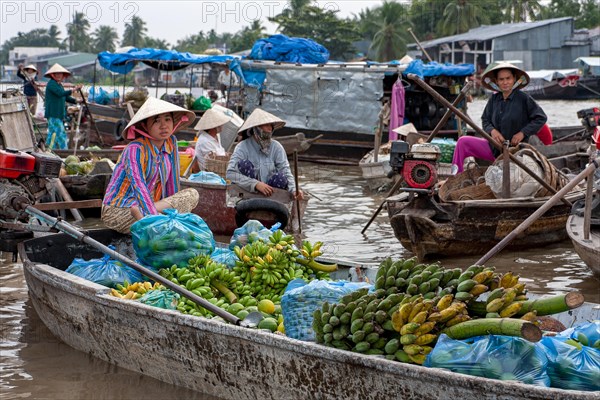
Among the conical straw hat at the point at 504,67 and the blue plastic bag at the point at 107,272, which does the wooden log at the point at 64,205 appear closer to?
the blue plastic bag at the point at 107,272

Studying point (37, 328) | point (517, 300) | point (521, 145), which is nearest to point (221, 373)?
point (517, 300)

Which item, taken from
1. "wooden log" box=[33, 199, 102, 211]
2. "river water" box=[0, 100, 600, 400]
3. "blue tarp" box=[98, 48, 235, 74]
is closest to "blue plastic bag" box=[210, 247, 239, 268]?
"river water" box=[0, 100, 600, 400]

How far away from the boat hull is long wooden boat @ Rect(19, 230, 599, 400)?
2.21 meters

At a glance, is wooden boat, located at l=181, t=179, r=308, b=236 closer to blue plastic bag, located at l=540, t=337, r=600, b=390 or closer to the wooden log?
the wooden log

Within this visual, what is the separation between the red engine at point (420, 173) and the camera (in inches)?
279

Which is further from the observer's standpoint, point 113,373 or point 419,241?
point 419,241

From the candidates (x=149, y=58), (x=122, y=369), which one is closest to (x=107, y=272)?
(x=122, y=369)

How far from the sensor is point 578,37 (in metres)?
49.8

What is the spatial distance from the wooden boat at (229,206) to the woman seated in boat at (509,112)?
1.70m

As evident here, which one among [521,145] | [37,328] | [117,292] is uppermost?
[521,145]

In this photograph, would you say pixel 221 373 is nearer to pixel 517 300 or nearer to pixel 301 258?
pixel 301 258

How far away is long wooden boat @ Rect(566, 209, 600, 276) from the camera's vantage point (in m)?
6.23

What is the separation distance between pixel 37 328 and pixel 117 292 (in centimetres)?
136

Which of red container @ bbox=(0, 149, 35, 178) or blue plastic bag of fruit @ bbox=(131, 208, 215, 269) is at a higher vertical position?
red container @ bbox=(0, 149, 35, 178)
